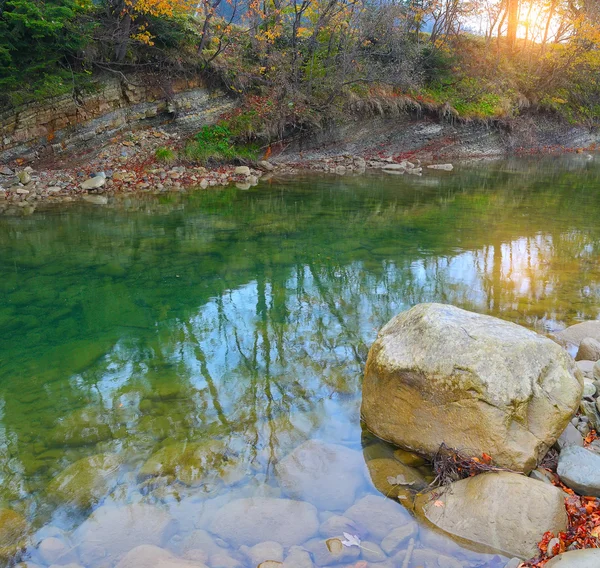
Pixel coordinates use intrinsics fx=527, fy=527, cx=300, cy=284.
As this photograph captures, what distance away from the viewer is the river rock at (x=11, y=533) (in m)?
3.16

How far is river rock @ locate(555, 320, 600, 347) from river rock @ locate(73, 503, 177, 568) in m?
4.59

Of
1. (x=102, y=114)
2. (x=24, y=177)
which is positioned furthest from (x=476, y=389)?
(x=102, y=114)

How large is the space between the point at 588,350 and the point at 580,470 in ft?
7.10

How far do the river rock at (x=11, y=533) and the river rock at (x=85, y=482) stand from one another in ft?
0.80

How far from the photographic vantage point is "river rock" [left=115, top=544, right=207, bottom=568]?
9.89 ft

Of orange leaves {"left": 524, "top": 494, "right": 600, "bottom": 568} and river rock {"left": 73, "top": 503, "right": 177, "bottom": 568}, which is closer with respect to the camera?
orange leaves {"left": 524, "top": 494, "right": 600, "bottom": 568}

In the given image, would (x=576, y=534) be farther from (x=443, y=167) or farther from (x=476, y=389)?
(x=443, y=167)

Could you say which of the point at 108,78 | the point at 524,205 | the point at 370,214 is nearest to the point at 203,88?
the point at 108,78

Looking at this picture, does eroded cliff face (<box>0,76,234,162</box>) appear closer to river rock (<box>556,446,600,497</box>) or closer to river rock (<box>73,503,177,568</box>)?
river rock (<box>73,503,177,568</box>)

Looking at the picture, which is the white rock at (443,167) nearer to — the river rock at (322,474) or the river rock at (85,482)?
the river rock at (322,474)

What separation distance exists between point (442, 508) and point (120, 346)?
400cm

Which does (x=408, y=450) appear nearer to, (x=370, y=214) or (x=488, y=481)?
(x=488, y=481)

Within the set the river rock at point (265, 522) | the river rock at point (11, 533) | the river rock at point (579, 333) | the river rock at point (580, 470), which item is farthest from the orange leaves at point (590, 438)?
the river rock at point (11, 533)

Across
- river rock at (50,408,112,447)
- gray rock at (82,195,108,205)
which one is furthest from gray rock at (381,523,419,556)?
gray rock at (82,195,108,205)
